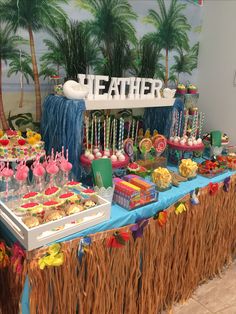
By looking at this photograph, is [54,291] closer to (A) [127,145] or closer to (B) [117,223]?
(B) [117,223]

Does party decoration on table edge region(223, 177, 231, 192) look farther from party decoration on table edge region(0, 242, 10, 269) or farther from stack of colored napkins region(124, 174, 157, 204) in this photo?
party decoration on table edge region(0, 242, 10, 269)

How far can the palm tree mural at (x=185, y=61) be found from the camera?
2.59m

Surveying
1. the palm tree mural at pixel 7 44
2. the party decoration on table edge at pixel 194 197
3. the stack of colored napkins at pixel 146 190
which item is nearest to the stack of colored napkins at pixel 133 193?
the stack of colored napkins at pixel 146 190

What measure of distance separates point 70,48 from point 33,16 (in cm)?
28

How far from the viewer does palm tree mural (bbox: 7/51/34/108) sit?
1719mm

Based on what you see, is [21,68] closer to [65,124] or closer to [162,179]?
[65,124]

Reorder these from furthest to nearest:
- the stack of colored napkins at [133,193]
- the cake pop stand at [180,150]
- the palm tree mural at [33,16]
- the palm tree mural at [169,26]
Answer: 1. the palm tree mural at [169,26]
2. the cake pop stand at [180,150]
3. the palm tree mural at [33,16]
4. the stack of colored napkins at [133,193]

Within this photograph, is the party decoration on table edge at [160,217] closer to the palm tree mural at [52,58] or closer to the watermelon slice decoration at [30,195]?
the watermelon slice decoration at [30,195]

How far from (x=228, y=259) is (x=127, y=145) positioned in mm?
1225

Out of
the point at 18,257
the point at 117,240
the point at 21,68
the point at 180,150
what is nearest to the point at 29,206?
the point at 18,257

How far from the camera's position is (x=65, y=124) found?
1.67 m

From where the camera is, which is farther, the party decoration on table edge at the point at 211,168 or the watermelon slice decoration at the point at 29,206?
the party decoration on table edge at the point at 211,168

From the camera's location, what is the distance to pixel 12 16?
→ 165 cm

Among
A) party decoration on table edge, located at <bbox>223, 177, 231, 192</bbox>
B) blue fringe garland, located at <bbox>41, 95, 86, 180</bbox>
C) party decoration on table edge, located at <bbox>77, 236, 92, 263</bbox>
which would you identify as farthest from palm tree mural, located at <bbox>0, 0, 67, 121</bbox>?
party decoration on table edge, located at <bbox>223, 177, 231, 192</bbox>
